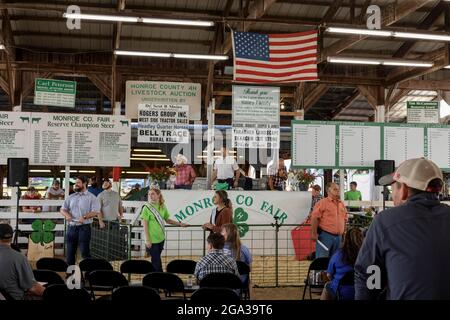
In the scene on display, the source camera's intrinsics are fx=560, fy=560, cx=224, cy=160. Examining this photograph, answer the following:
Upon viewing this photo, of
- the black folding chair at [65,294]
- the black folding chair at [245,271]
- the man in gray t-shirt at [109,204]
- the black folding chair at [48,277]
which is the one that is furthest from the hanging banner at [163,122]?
the black folding chair at [65,294]

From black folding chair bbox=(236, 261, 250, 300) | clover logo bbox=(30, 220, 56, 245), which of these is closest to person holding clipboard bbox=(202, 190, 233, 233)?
black folding chair bbox=(236, 261, 250, 300)

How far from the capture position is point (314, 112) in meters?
23.3

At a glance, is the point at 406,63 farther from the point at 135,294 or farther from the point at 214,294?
the point at 135,294

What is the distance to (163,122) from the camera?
14.1m

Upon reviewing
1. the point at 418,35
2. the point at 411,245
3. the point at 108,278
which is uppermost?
the point at 418,35

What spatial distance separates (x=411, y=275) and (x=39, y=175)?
74.9ft

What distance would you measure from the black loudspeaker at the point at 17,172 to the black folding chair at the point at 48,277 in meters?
5.32

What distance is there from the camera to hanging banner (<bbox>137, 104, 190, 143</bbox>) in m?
13.9

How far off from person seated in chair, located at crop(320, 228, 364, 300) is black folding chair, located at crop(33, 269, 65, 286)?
2518 millimetres

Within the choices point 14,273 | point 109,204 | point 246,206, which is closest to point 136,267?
point 14,273

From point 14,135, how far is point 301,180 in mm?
6507

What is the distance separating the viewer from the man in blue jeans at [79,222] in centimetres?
849
